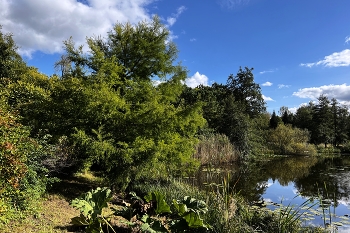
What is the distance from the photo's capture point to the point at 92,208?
148 inches

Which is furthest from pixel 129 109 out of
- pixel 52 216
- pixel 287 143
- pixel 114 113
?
pixel 287 143

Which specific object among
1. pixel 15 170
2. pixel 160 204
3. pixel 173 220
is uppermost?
pixel 15 170

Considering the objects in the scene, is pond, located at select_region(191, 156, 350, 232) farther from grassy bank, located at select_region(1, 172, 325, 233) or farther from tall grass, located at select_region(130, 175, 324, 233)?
grassy bank, located at select_region(1, 172, 325, 233)

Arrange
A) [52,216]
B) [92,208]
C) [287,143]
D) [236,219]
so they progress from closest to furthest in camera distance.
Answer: [92,208] < [236,219] < [52,216] < [287,143]

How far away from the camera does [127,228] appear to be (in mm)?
4352

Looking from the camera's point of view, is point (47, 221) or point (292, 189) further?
point (292, 189)

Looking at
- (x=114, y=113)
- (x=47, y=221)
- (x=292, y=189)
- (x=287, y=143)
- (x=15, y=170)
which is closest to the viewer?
(x=15, y=170)

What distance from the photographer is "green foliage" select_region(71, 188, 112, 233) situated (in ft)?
11.8

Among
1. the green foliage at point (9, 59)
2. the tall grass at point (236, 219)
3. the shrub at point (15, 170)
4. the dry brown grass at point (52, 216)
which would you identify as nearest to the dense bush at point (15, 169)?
the shrub at point (15, 170)

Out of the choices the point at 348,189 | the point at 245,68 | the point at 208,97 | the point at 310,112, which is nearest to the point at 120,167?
the point at 348,189

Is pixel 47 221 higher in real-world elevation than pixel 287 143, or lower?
lower

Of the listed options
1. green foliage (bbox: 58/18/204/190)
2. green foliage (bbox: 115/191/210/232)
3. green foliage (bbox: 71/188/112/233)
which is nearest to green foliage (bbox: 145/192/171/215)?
Answer: green foliage (bbox: 115/191/210/232)

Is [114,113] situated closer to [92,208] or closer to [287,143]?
[92,208]

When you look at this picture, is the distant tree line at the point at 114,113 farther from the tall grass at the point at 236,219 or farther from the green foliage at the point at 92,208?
the tall grass at the point at 236,219
